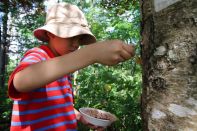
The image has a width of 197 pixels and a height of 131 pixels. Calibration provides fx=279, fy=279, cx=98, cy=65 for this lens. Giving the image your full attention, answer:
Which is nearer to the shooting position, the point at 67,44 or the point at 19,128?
the point at 19,128

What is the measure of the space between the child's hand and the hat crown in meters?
0.81

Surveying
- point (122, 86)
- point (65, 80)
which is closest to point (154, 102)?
point (65, 80)

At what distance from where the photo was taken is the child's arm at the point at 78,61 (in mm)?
1160

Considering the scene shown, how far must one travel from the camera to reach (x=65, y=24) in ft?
6.23

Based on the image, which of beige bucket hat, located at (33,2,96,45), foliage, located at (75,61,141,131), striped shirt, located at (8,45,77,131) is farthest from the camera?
foliage, located at (75,61,141,131)

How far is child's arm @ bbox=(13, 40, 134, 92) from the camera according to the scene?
1.16 metres

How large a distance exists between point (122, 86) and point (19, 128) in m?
2.81

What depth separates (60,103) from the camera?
1.87 metres

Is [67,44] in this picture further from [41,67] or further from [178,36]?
[178,36]

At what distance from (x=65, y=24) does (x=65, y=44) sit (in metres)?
0.14

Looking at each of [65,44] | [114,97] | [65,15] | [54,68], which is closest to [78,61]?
[54,68]

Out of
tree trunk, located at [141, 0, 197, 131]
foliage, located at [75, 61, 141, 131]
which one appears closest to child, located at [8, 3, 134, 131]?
tree trunk, located at [141, 0, 197, 131]

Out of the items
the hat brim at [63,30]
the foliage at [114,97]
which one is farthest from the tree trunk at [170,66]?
the foliage at [114,97]

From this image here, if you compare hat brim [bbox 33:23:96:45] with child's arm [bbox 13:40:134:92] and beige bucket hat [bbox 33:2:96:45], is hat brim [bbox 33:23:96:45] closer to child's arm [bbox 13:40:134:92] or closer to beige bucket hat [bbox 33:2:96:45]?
beige bucket hat [bbox 33:2:96:45]
